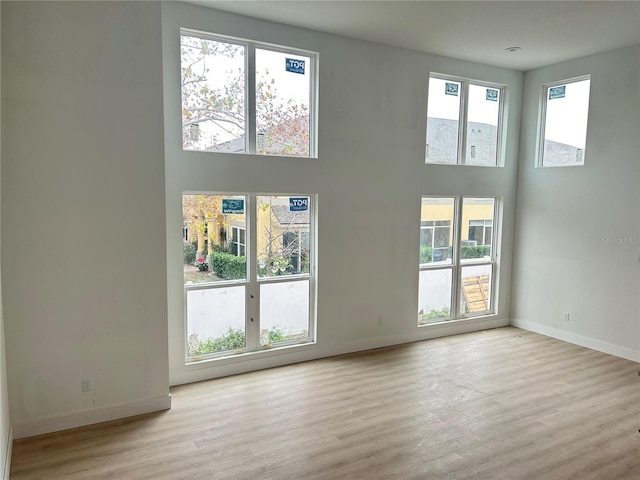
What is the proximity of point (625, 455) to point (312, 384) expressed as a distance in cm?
264

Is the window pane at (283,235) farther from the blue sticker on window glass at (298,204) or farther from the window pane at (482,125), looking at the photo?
the window pane at (482,125)

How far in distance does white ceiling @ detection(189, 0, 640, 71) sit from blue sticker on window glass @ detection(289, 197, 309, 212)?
1.83 meters

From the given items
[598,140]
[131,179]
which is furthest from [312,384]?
[598,140]

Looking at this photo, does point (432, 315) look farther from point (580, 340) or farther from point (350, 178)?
point (350, 178)

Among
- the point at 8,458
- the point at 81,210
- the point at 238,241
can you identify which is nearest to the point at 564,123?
the point at 238,241

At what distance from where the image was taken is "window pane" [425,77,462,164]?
5660 millimetres

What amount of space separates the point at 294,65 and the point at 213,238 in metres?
2.08

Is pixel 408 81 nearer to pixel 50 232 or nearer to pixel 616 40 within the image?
pixel 616 40

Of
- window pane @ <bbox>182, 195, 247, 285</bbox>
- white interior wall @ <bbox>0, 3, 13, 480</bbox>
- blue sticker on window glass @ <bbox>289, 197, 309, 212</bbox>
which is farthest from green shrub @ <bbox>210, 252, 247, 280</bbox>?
white interior wall @ <bbox>0, 3, 13, 480</bbox>

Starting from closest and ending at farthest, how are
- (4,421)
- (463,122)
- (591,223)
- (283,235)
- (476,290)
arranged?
1. (4,421)
2. (283,235)
3. (591,223)
4. (463,122)
5. (476,290)

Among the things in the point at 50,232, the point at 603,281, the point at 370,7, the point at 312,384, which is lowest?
the point at 312,384

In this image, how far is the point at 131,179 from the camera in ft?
11.6

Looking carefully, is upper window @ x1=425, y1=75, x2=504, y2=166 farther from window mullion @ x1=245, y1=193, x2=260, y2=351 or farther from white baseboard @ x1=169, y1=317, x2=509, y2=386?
window mullion @ x1=245, y1=193, x2=260, y2=351

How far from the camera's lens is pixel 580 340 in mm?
5684
